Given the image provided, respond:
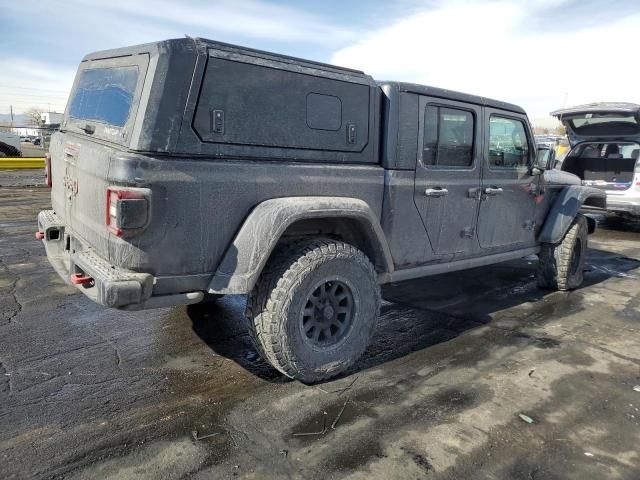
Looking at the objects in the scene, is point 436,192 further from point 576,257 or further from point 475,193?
point 576,257

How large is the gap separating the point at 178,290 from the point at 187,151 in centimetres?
81

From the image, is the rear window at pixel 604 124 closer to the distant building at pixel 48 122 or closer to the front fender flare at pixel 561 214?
the front fender flare at pixel 561 214

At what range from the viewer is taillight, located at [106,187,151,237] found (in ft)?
8.77

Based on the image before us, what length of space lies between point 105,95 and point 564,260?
4869 millimetres

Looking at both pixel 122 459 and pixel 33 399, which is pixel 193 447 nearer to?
pixel 122 459

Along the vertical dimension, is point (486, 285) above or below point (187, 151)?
below

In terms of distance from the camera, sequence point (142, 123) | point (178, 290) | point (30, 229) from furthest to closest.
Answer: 1. point (30, 229)
2. point (178, 290)
3. point (142, 123)

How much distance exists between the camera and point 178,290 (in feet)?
9.88

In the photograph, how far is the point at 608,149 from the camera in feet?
34.4

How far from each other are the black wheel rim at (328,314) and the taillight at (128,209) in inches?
45.4

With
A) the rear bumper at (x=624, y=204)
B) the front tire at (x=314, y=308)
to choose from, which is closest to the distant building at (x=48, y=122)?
the front tire at (x=314, y=308)

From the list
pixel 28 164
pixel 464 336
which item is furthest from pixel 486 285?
pixel 28 164

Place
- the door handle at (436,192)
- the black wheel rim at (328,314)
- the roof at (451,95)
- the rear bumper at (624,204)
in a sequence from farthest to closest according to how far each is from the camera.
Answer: the rear bumper at (624,204), the door handle at (436,192), the roof at (451,95), the black wheel rim at (328,314)

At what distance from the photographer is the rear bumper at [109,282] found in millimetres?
2756
